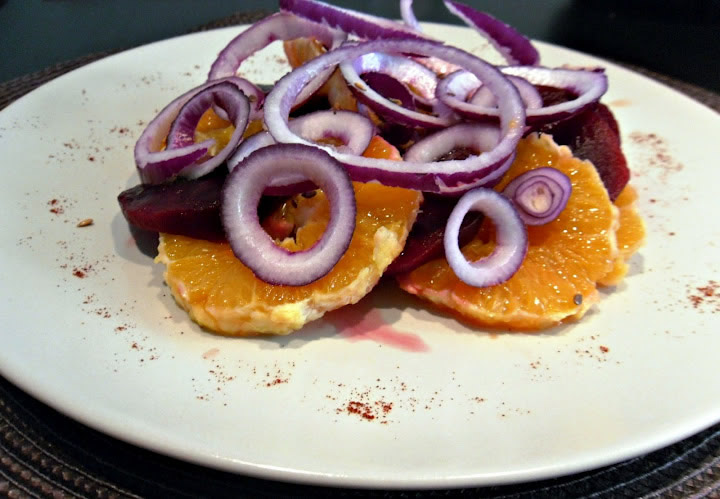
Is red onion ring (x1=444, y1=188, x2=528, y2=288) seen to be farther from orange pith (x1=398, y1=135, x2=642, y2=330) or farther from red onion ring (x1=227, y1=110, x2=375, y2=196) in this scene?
red onion ring (x1=227, y1=110, x2=375, y2=196)

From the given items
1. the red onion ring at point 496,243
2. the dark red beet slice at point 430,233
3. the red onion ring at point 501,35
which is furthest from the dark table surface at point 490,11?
the red onion ring at point 496,243

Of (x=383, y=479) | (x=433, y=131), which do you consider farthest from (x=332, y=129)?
(x=383, y=479)

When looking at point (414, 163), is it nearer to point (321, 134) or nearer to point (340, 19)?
point (321, 134)

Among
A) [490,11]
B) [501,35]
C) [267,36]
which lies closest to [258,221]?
[267,36]

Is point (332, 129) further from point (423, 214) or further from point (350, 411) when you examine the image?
point (350, 411)

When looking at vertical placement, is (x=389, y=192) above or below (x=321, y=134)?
below

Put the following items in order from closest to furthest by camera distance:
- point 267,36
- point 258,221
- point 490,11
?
point 258,221
point 267,36
point 490,11
